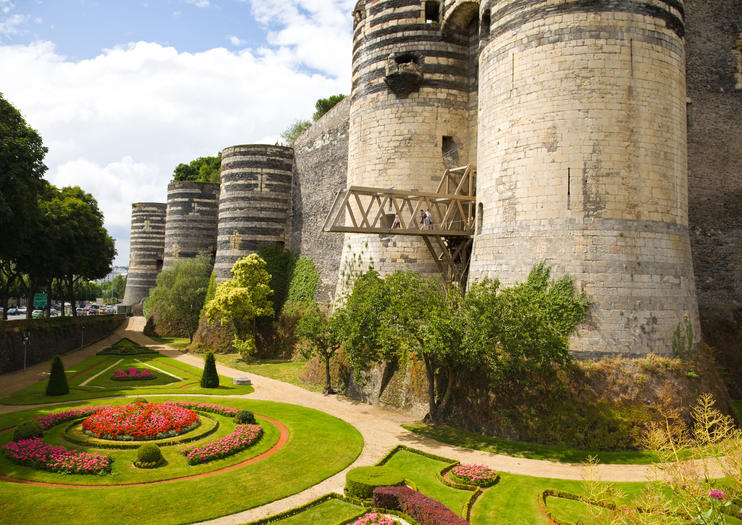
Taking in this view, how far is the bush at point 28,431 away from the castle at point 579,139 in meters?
14.3

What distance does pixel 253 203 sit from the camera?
40844mm

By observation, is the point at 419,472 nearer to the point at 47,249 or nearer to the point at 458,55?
the point at 458,55

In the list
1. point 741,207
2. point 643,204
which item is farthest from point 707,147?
point 643,204

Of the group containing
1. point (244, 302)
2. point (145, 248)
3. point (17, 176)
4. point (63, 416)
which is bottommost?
point (63, 416)

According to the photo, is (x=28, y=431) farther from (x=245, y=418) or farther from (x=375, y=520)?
(x=375, y=520)

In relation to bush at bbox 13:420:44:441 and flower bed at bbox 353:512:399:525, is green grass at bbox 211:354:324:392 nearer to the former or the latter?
bush at bbox 13:420:44:441

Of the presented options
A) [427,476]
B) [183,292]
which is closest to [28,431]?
[427,476]

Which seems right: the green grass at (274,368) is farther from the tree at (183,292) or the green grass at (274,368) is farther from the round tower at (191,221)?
the round tower at (191,221)

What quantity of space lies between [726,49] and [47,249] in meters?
39.9

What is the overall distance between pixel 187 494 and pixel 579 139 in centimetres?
1533

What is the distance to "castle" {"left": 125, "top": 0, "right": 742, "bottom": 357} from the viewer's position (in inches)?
669

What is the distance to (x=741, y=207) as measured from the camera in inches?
902

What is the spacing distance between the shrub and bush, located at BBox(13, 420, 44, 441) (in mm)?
11024

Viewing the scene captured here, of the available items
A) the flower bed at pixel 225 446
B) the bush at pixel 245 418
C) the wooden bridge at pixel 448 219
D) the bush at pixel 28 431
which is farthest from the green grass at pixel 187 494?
the wooden bridge at pixel 448 219
